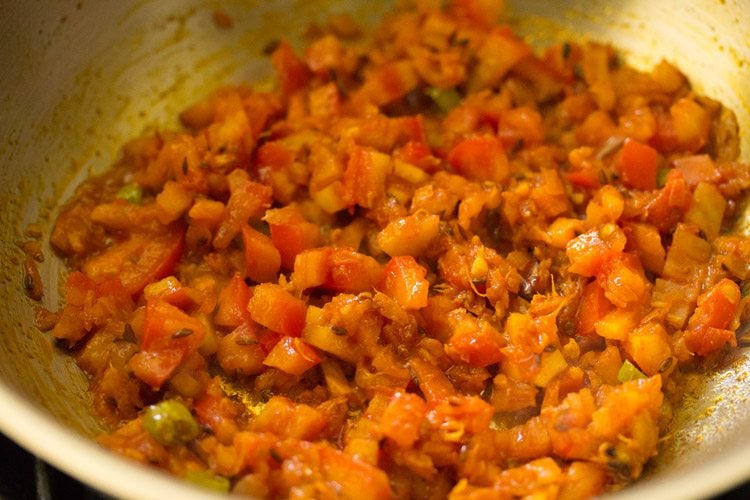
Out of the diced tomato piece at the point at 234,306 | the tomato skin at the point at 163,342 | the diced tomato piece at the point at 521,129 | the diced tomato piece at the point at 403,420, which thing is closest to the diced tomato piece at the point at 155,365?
the tomato skin at the point at 163,342

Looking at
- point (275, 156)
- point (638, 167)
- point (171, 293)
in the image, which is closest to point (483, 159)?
point (638, 167)

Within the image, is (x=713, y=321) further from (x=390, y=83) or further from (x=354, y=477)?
(x=390, y=83)

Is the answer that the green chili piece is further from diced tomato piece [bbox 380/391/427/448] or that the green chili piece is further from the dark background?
the dark background

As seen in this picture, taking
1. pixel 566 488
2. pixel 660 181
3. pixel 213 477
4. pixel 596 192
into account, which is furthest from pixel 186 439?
pixel 660 181

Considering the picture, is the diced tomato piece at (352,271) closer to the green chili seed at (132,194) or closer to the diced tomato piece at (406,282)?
the diced tomato piece at (406,282)

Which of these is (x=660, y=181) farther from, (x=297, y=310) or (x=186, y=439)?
(x=186, y=439)

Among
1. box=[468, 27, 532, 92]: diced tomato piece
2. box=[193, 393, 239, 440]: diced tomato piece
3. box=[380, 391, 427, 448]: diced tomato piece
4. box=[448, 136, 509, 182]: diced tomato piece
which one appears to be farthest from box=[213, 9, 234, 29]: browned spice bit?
box=[380, 391, 427, 448]: diced tomato piece
